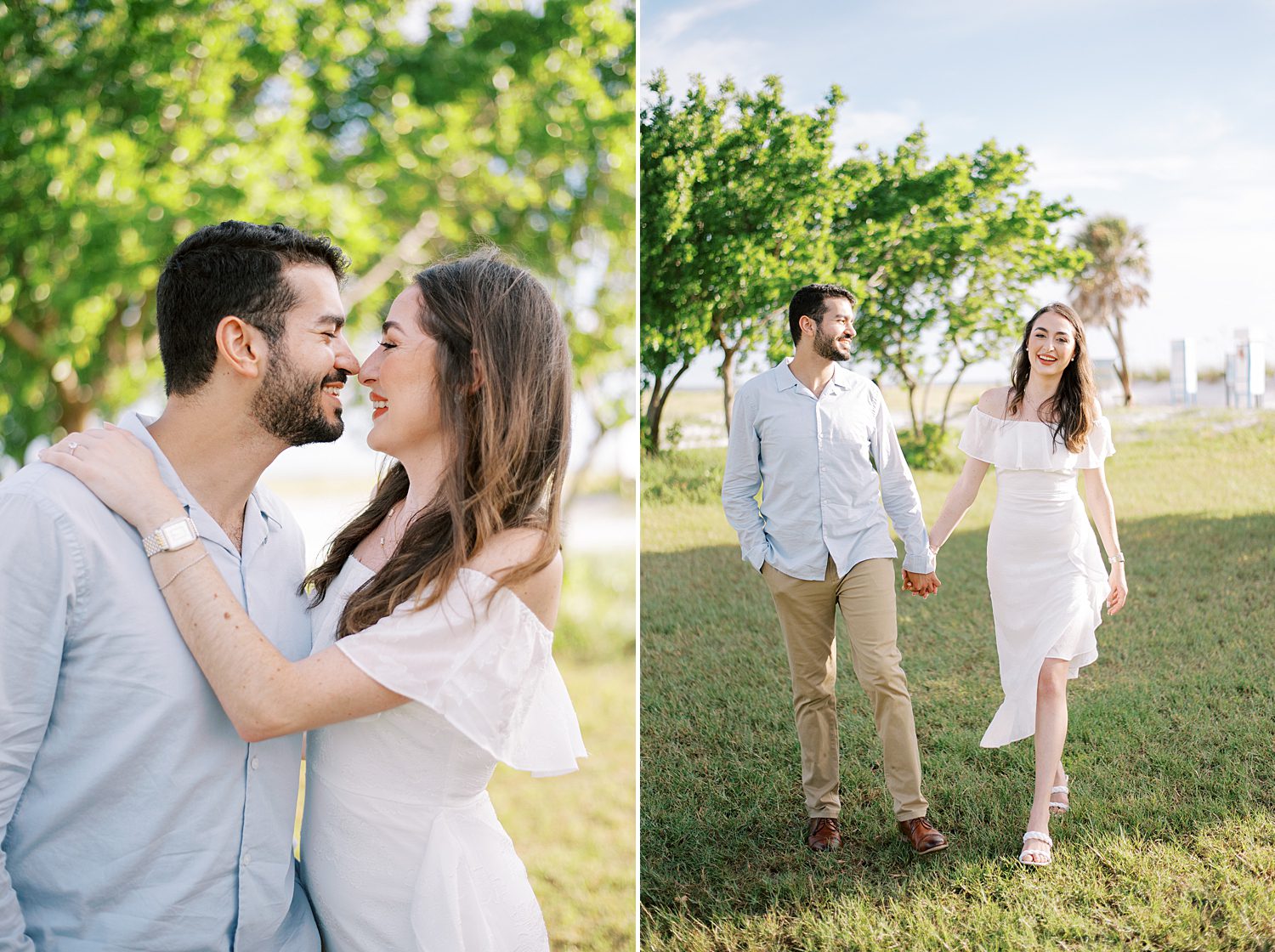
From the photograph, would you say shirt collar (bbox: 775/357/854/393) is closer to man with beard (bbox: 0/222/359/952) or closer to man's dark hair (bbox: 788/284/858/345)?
man's dark hair (bbox: 788/284/858/345)

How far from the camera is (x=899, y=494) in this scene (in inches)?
120

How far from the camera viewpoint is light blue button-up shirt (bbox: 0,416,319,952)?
1.46 meters

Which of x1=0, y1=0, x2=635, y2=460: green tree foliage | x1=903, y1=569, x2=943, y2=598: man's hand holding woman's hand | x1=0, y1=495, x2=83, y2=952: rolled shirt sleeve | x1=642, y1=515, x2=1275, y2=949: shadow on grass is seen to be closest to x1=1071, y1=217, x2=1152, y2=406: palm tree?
x1=642, y1=515, x2=1275, y2=949: shadow on grass

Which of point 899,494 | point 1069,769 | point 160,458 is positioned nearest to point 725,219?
point 899,494

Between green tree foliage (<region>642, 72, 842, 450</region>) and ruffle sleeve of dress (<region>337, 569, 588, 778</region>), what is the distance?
1.81 meters

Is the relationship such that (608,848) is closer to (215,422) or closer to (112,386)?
(215,422)

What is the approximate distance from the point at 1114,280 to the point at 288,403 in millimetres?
2220

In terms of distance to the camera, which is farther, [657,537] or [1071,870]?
[657,537]

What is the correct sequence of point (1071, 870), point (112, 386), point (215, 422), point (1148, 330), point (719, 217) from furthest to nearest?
point (112, 386)
point (719, 217)
point (1148, 330)
point (1071, 870)
point (215, 422)

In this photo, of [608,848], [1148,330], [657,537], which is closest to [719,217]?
[657,537]

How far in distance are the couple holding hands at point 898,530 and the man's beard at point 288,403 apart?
1.62 m

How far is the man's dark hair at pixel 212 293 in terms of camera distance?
1.71 meters

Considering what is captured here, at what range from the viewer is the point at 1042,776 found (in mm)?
2715

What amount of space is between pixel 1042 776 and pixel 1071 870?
233mm
